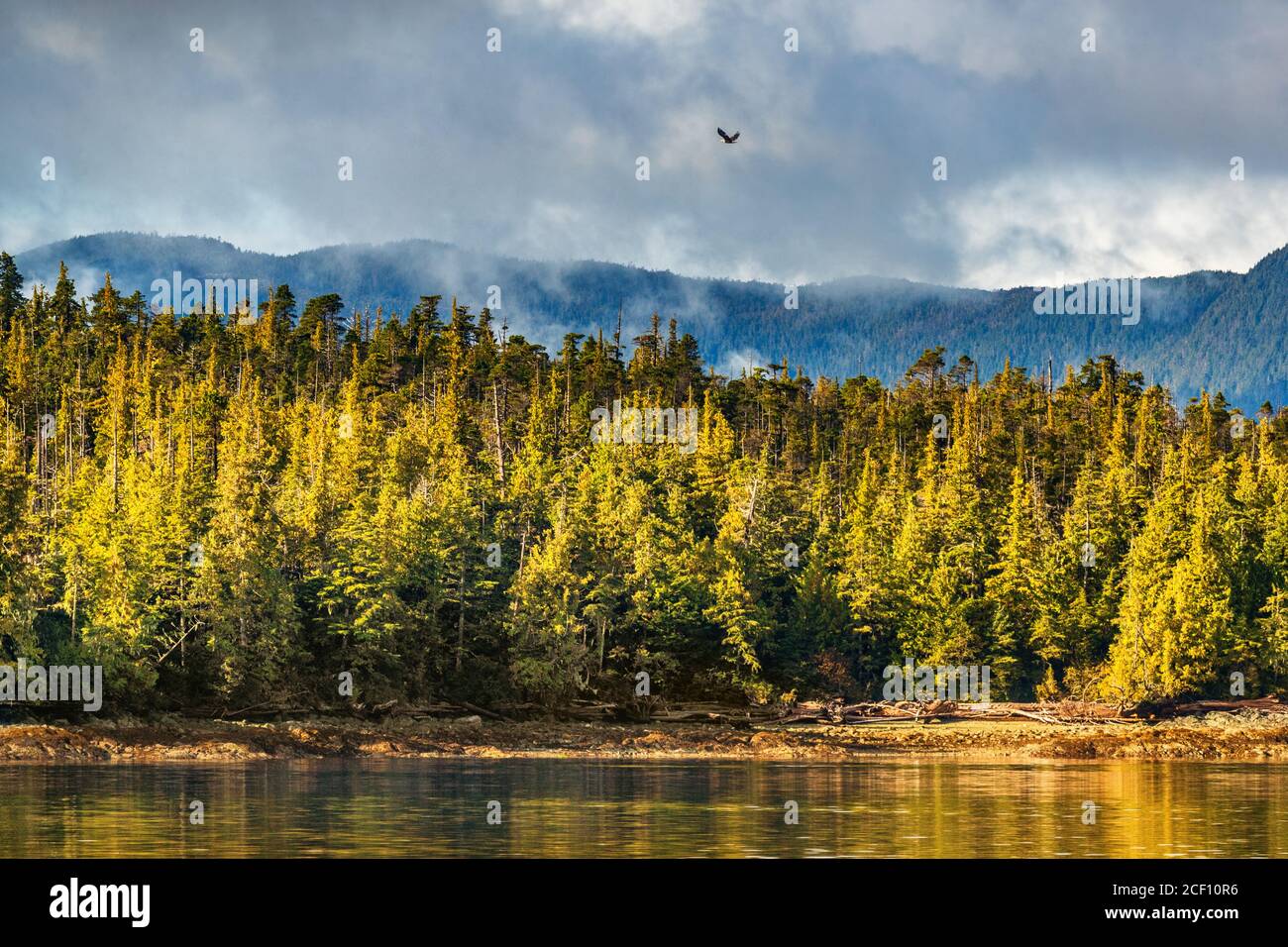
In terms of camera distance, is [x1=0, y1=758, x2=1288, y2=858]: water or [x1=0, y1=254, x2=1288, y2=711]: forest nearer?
[x1=0, y1=758, x2=1288, y2=858]: water

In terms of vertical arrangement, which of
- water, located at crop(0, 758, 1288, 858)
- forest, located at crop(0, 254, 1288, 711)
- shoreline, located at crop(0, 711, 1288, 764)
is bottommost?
shoreline, located at crop(0, 711, 1288, 764)

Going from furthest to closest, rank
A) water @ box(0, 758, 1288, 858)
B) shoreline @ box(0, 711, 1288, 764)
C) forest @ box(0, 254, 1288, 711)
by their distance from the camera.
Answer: forest @ box(0, 254, 1288, 711) → shoreline @ box(0, 711, 1288, 764) → water @ box(0, 758, 1288, 858)

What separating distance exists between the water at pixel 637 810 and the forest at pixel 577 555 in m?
17.9

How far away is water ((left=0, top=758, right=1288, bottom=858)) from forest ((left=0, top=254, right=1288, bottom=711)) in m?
17.9

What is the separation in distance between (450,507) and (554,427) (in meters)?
43.7

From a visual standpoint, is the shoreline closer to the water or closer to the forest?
the water

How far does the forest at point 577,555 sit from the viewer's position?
7462 centimetres

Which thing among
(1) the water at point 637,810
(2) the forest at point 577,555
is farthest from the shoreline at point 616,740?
(2) the forest at point 577,555

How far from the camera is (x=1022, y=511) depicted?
10375 centimetres

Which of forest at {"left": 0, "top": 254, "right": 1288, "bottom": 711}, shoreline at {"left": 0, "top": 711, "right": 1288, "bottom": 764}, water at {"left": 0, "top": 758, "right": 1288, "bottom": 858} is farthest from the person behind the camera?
forest at {"left": 0, "top": 254, "right": 1288, "bottom": 711}

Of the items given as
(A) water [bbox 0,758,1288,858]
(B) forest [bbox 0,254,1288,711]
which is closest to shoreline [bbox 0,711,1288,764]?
(A) water [bbox 0,758,1288,858]

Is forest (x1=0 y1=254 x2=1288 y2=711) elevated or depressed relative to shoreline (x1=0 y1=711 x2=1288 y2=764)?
elevated

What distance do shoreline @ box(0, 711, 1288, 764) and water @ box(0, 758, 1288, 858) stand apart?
14.4 feet

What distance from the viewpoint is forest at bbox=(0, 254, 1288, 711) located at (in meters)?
74.6
